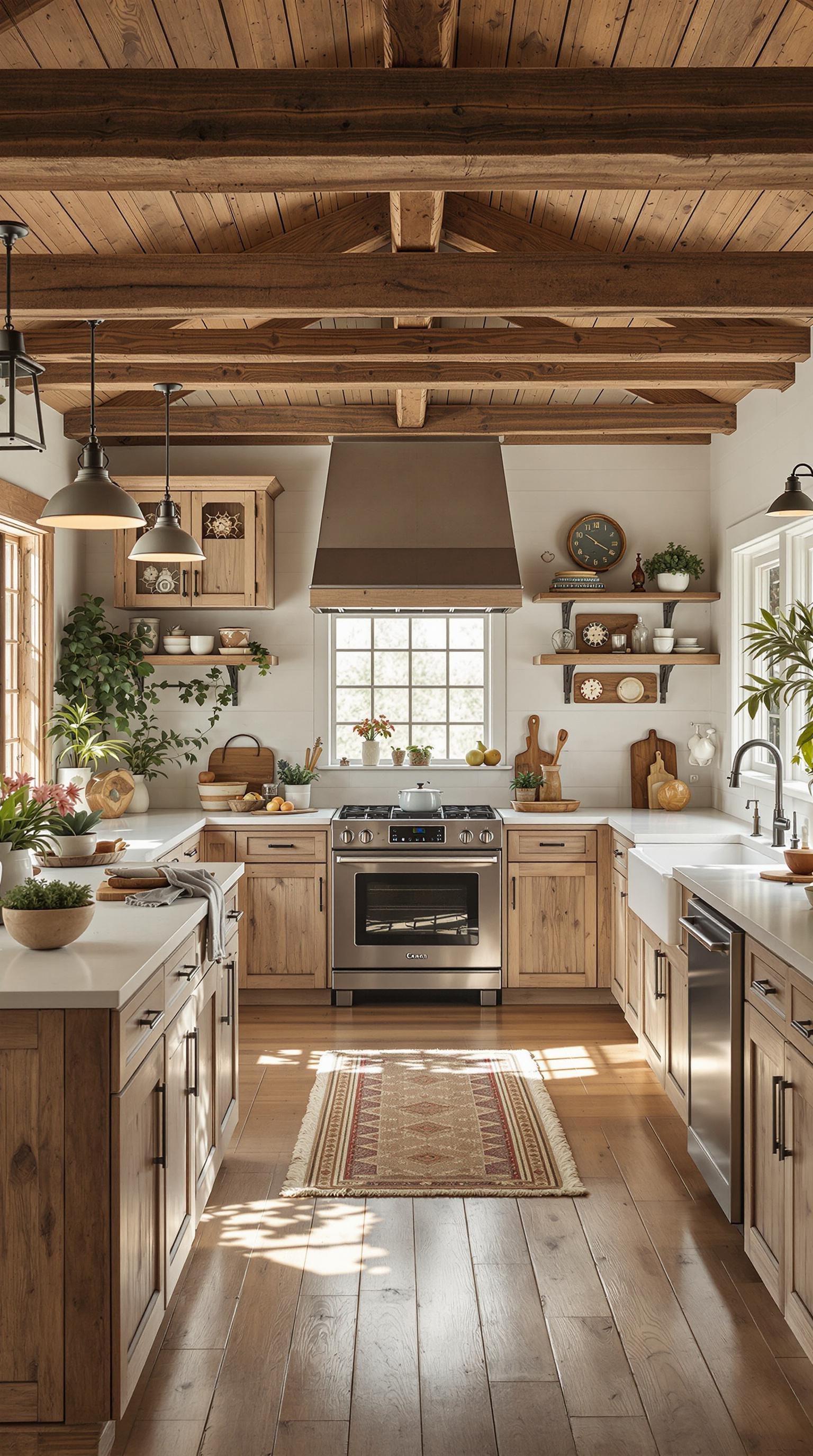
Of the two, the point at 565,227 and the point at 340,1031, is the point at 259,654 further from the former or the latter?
the point at 565,227

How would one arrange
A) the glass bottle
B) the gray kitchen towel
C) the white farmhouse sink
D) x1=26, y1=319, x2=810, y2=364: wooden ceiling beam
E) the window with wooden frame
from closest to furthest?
the gray kitchen towel, the white farmhouse sink, x1=26, y1=319, x2=810, y2=364: wooden ceiling beam, the window with wooden frame, the glass bottle

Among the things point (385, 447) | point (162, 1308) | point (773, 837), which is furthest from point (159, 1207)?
point (385, 447)

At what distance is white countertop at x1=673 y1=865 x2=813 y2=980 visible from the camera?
8.36ft

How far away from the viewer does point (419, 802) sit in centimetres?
569

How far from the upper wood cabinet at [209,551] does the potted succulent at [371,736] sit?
0.87 metres

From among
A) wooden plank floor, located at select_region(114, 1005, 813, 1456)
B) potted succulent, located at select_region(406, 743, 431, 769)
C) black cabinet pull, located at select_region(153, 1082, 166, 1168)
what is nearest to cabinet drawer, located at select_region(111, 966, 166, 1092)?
black cabinet pull, located at select_region(153, 1082, 166, 1168)

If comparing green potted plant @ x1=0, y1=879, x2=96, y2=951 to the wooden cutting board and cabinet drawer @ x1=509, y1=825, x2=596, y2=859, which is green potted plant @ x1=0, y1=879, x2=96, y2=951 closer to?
cabinet drawer @ x1=509, y1=825, x2=596, y2=859

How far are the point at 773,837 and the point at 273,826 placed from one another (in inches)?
96.7

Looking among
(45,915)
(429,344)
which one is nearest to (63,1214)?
(45,915)

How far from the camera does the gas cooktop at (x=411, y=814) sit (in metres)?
5.55

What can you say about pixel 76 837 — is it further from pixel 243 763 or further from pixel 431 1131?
pixel 243 763

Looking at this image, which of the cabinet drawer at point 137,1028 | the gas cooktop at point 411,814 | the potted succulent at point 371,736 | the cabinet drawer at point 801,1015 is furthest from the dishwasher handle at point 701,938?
the potted succulent at point 371,736

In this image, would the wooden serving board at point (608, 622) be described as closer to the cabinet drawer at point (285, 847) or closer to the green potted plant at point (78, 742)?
the cabinet drawer at point (285, 847)

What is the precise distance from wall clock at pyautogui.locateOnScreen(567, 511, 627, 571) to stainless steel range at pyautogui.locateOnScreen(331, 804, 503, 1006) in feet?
5.07
